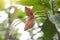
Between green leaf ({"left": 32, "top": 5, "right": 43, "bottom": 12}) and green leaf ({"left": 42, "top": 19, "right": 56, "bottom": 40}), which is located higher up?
green leaf ({"left": 32, "top": 5, "right": 43, "bottom": 12})

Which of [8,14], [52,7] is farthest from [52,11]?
[8,14]

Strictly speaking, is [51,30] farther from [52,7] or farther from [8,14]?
[8,14]

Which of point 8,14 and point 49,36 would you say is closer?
point 49,36

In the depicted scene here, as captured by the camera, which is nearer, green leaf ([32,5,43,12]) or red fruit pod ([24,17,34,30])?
red fruit pod ([24,17,34,30])

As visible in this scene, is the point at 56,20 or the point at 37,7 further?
the point at 37,7

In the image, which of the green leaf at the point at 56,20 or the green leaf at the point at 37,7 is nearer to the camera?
the green leaf at the point at 56,20

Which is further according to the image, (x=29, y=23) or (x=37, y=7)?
(x=37, y=7)

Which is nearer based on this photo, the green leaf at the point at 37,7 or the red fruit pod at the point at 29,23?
the red fruit pod at the point at 29,23

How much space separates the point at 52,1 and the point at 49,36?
0.41 feet

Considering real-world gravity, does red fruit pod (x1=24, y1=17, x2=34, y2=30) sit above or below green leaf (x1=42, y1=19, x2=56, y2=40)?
above

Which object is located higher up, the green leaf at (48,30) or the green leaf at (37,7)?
the green leaf at (37,7)

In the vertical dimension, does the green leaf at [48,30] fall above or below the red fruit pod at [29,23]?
below

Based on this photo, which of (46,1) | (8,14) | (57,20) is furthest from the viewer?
(8,14)

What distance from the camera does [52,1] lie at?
688 millimetres
